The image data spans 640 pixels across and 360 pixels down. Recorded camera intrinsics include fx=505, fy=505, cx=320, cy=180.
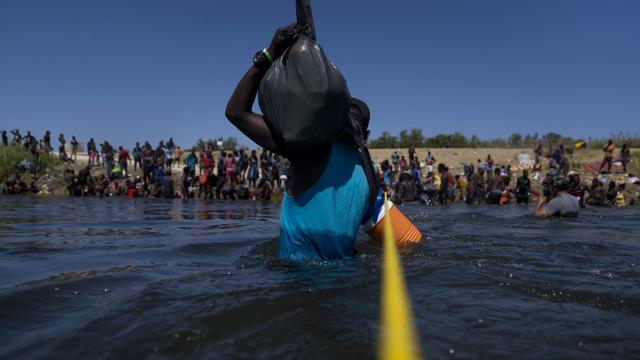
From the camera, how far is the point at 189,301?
2074 mm

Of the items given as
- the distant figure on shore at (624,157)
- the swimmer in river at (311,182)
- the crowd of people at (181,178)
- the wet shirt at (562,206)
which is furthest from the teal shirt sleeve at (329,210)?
the distant figure on shore at (624,157)

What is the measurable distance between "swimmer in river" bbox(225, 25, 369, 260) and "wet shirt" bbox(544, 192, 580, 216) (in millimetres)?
5891

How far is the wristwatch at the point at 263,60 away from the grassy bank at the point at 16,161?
24.7m

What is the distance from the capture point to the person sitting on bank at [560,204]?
7625 mm

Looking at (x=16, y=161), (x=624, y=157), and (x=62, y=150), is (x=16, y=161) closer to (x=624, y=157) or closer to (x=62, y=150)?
(x=62, y=150)

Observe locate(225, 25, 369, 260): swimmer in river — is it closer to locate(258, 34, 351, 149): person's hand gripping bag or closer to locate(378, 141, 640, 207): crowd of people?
locate(258, 34, 351, 149): person's hand gripping bag

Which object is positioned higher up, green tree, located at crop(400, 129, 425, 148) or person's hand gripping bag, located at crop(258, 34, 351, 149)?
green tree, located at crop(400, 129, 425, 148)

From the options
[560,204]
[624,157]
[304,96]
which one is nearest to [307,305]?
[304,96]

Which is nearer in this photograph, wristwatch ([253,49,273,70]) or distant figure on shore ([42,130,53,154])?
wristwatch ([253,49,273,70])

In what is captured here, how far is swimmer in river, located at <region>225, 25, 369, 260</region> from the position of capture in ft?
8.32

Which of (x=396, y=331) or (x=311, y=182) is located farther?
(x=311, y=182)

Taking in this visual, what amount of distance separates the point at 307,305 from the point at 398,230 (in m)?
1.75

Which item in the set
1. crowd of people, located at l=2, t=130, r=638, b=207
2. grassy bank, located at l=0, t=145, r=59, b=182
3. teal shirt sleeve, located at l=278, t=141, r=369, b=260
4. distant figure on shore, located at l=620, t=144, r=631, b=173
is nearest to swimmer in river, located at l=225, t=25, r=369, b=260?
teal shirt sleeve, located at l=278, t=141, r=369, b=260

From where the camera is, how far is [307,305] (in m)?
1.98
